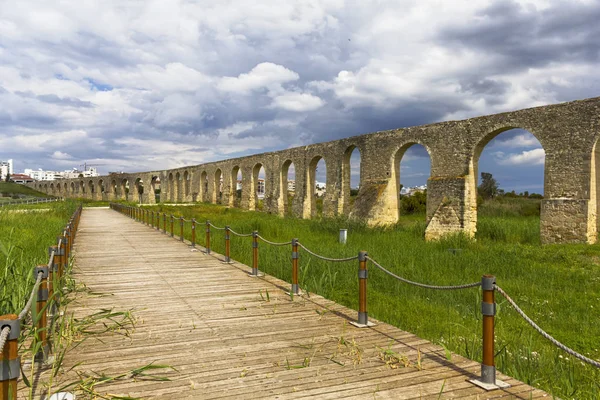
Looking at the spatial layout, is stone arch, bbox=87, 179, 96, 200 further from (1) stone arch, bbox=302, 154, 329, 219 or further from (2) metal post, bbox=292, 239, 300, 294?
(2) metal post, bbox=292, 239, 300, 294

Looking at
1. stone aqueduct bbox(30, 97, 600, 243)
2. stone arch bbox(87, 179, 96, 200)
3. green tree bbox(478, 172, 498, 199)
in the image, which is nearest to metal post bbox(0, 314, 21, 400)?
stone aqueduct bbox(30, 97, 600, 243)

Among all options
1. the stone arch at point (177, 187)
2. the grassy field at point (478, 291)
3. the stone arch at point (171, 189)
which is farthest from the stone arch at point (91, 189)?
the grassy field at point (478, 291)

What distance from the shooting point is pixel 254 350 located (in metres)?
4.28

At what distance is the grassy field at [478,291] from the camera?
4.58m

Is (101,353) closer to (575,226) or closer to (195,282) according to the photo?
(195,282)

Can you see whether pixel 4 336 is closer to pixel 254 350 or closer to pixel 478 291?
pixel 254 350

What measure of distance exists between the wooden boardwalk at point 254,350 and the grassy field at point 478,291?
0.64 metres

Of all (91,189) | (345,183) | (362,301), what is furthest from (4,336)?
(91,189)

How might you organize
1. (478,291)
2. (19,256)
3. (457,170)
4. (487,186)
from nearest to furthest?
(478,291) < (19,256) < (457,170) < (487,186)

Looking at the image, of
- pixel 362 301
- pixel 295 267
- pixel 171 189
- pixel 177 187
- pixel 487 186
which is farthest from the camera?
pixel 171 189

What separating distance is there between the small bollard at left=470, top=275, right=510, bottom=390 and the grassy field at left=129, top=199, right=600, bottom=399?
440mm

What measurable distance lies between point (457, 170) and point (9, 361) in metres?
15.7

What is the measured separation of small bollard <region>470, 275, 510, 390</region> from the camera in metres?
3.51

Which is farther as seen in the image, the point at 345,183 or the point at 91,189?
the point at 91,189
